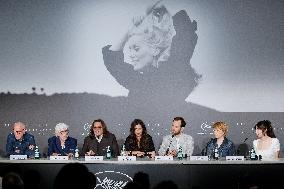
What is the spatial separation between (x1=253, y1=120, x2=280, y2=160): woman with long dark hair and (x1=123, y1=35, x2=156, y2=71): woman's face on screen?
2.27 meters

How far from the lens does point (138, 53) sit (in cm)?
849

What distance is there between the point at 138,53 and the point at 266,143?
260cm

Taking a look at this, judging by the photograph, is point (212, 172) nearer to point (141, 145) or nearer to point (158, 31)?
point (141, 145)

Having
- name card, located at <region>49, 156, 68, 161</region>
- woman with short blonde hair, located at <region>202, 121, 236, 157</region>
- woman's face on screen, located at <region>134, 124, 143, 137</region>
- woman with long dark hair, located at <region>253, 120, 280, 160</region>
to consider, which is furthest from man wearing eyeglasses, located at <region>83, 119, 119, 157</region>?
woman with long dark hair, located at <region>253, 120, 280, 160</region>

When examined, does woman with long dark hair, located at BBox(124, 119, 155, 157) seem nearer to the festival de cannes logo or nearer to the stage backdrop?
the festival de cannes logo

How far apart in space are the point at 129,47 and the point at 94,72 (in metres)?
0.69

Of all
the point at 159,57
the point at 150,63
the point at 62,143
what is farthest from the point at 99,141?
the point at 159,57

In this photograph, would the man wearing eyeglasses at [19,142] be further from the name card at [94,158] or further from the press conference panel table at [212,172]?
the press conference panel table at [212,172]

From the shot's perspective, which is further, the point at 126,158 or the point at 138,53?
the point at 138,53

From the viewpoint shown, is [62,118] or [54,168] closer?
[54,168]

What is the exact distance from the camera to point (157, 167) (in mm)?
6258

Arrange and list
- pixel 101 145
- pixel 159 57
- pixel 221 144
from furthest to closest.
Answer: pixel 159 57 → pixel 101 145 → pixel 221 144

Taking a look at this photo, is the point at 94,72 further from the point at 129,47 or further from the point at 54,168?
the point at 54,168

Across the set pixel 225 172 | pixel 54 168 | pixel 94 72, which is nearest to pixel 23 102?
pixel 94 72
